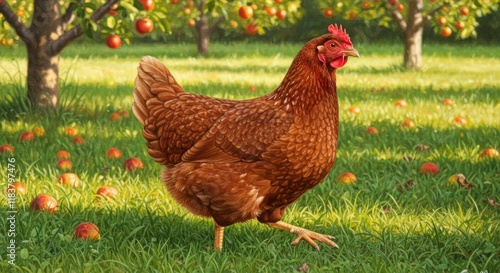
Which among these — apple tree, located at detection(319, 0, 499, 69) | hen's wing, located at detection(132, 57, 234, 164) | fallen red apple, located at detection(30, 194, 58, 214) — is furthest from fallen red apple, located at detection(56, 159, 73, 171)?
apple tree, located at detection(319, 0, 499, 69)

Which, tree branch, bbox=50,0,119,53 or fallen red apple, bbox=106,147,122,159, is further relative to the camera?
tree branch, bbox=50,0,119,53

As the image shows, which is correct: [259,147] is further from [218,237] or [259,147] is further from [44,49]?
[44,49]

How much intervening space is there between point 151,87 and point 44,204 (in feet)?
3.15

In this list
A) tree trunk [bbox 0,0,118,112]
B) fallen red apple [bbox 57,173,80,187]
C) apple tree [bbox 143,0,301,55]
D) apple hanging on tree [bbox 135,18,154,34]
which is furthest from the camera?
apple tree [bbox 143,0,301,55]

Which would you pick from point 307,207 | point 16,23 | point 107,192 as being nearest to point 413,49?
point 16,23

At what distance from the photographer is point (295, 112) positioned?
10.1ft

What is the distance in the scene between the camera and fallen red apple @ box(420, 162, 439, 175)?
4781mm

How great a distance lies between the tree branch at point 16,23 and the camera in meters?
6.19

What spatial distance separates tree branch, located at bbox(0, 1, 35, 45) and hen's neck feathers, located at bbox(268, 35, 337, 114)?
3.97 meters

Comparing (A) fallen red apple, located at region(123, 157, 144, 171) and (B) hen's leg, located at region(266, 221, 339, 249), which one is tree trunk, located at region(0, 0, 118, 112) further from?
(B) hen's leg, located at region(266, 221, 339, 249)

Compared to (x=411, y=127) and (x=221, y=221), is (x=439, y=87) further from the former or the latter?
(x=221, y=221)

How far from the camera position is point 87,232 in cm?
337

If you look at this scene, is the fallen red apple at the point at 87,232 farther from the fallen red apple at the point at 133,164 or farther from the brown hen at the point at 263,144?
the fallen red apple at the point at 133,164

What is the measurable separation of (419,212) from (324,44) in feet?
→ 4.79
